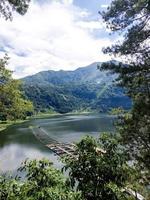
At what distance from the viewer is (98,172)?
1125cm

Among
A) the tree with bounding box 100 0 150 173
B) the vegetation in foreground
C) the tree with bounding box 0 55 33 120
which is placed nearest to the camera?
the vegetation in foreground

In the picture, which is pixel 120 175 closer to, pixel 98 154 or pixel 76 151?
pixel 98 154

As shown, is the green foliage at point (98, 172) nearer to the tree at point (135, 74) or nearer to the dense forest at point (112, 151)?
the dense forest at point (112, 151)

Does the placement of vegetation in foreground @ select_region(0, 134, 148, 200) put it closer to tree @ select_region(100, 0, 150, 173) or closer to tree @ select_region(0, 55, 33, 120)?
tree @ select_region(100, 0, 150, 173)

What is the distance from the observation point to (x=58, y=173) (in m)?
11.6

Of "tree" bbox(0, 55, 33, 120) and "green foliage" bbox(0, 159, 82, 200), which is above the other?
"tree" bbox(0, 55, 33, 120)

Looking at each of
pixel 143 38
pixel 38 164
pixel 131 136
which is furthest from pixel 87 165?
pixel 143 38

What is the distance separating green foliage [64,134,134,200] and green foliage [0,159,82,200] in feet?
1.48

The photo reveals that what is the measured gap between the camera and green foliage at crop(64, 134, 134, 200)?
1085 cm

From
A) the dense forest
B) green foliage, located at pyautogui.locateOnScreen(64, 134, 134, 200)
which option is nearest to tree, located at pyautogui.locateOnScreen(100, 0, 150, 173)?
the dense forest

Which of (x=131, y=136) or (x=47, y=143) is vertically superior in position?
(x=131, y=136)

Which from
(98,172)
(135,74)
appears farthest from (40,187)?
(135,74)

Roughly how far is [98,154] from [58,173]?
68.1 inches

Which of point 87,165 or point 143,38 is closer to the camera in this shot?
point 87,165
